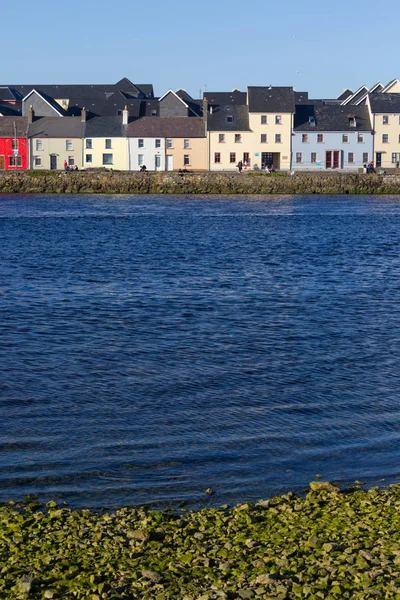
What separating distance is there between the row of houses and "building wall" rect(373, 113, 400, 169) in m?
0.12

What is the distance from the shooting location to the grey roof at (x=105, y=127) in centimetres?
10981

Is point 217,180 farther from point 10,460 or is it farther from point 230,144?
point 10,460

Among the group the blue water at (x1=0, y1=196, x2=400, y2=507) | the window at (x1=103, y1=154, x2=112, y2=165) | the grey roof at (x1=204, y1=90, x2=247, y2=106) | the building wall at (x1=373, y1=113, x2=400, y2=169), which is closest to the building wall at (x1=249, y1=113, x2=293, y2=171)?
the building wall at (x1=373, y1=113, x2=400, y2=169)

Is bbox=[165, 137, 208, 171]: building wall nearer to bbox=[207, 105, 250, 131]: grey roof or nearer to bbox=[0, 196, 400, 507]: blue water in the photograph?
bbox=[207, 105, 250, 131]: grey roof

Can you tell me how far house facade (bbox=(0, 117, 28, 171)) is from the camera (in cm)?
10888

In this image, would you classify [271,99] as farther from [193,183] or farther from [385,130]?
[193,183]

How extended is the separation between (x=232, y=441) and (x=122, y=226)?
48.9 metres

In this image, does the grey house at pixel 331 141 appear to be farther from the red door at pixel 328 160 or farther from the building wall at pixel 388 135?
the building wall at pixel 388 135

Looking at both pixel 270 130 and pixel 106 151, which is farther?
pixel 106 151

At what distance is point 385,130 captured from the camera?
111250 mm

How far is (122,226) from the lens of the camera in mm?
60969

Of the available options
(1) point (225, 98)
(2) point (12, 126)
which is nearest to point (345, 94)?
(1) point (225, 98)

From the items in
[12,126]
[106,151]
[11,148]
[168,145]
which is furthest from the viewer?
[12,126]

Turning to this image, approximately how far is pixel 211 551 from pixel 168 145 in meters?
103
